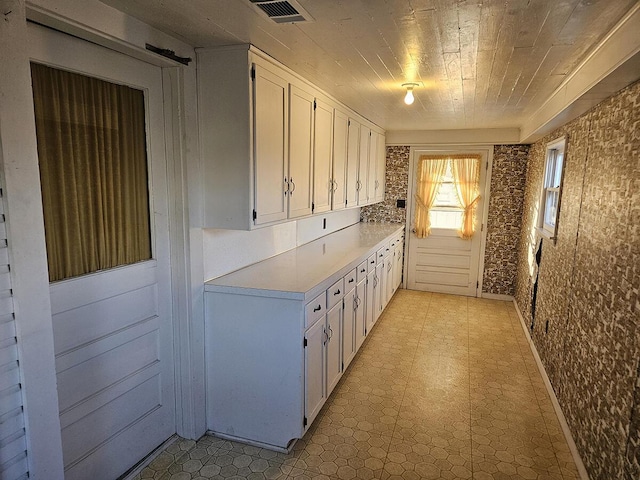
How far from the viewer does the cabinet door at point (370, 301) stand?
3.82m

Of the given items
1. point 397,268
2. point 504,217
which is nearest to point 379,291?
point 397,268

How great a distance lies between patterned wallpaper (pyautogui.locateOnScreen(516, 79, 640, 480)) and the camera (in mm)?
1785

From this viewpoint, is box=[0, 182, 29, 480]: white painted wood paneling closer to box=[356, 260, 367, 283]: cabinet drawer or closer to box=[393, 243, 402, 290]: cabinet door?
box=[356, 260, 367, 283]: cabinet drawer

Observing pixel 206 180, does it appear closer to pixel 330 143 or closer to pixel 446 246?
pixel 330 143

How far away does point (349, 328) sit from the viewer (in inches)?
127

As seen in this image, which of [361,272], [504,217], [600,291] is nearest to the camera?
[600,291]

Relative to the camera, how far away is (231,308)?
241 centimetres

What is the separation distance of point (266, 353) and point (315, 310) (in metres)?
0.37

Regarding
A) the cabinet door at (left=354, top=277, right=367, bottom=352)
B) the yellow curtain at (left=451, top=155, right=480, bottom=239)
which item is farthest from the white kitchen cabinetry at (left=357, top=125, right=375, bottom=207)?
the yellow curtain at (left=451, top=155, right=480, bottom=239)

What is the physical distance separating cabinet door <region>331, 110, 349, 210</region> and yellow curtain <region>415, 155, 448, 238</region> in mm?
2028

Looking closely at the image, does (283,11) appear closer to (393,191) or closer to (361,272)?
(361,272)

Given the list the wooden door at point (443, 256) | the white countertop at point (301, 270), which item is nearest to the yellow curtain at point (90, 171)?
the white countertop at point (301, 270)

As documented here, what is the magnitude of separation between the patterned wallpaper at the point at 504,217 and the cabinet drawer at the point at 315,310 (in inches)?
147

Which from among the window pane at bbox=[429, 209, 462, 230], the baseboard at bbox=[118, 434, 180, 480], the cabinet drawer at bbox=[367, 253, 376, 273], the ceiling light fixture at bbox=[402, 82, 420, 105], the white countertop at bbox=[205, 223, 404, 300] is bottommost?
the baseboard at bbox=[118, 434, 180, 480]
